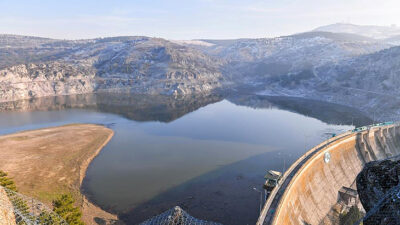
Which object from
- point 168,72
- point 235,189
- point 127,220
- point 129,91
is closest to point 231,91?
point 168,72

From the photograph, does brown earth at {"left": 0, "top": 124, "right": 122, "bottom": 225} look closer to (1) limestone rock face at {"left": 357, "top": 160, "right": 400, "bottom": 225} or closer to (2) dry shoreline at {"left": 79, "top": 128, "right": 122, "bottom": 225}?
(2) dry shoreline at {"left": 79, "top": 128, "right": 122, "bottom": 225}

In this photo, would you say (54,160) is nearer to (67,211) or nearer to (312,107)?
(67,211)

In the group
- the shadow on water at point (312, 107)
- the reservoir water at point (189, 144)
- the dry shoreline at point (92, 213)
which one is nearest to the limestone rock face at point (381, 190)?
the reservoir water at point (189, 144)

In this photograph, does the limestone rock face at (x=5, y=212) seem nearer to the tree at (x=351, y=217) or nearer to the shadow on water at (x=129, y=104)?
the tree at (x=351, y=217)

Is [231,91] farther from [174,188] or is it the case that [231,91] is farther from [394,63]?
[174,188]

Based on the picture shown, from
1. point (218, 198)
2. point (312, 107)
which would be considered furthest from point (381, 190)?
point (312, 107)

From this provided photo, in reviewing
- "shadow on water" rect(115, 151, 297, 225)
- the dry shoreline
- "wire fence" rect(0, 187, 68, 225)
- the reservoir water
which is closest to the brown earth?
the dry shoreline
